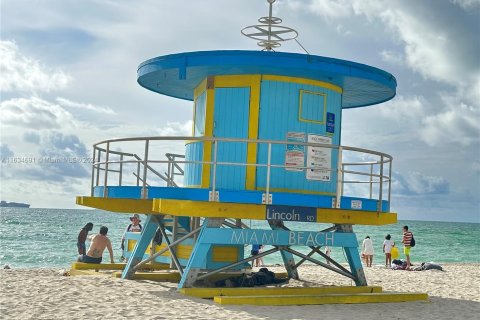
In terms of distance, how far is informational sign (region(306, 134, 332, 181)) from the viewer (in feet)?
47.6

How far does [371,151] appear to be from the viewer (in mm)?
14391

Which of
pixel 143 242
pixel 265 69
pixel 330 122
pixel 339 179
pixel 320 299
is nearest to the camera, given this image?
pixel 320 299

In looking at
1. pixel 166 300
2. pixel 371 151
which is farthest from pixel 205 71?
pixel 166 300

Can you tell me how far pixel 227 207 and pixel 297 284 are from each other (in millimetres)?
4647

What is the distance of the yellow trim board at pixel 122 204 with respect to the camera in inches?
604

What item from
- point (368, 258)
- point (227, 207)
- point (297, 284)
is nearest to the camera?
point (227, 207)

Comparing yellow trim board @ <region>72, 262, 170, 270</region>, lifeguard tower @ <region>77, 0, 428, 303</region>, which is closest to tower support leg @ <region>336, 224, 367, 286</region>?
lifeguard tower @ <region>77, 0, 428, 303</region>

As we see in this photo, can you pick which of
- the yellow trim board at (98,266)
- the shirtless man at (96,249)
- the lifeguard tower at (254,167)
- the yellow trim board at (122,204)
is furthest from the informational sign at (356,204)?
the shirtless man at (96,249)

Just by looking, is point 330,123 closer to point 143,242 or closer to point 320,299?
point 320,299

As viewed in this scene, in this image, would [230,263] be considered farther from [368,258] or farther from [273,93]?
[368,258]

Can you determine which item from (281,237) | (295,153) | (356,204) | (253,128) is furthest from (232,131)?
(356,204)

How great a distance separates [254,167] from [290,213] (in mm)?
1280

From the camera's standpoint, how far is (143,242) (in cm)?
1598

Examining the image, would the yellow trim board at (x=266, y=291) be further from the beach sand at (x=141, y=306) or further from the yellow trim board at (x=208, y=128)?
the yellow trim board at (x=208, y=128)
